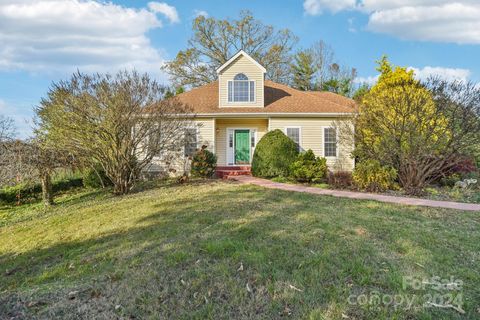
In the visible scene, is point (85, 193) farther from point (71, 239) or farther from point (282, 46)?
point (282, 46)

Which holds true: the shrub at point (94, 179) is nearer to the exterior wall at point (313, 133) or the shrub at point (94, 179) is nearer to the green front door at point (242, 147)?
the green front door at point (242, 147)

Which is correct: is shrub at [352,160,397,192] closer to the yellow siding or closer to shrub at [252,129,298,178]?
shrub at [252,129,298,178]

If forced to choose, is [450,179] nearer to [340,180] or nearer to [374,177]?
[374,177]

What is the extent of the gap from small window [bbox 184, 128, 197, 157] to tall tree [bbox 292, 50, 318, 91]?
18.8 meters

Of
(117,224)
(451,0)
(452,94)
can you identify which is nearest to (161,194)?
(117,224)

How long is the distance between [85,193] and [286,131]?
32.0ft

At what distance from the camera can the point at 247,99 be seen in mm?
15328

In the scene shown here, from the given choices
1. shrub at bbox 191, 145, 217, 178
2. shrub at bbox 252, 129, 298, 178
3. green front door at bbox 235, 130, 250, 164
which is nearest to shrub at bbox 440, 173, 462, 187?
shrub at bbox 252, 129, 298, 178

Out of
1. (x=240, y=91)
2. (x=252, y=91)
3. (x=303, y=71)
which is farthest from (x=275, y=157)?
(x=303, y=71)

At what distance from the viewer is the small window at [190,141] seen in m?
11.9

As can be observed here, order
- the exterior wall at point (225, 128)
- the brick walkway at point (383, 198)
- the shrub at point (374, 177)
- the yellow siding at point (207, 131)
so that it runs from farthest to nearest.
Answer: the exterior wall at point (225, 128) → the yellow siding at point (207, 131) → the shrub at point (374, 177) → the brick walkway at point (383, 198)

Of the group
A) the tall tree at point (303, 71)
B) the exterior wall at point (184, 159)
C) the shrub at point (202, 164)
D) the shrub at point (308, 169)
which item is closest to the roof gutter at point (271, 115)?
the exterior wall at point (184, 159)

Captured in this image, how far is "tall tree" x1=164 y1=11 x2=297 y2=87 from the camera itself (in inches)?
1080

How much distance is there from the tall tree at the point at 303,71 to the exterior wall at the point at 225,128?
15.6m
